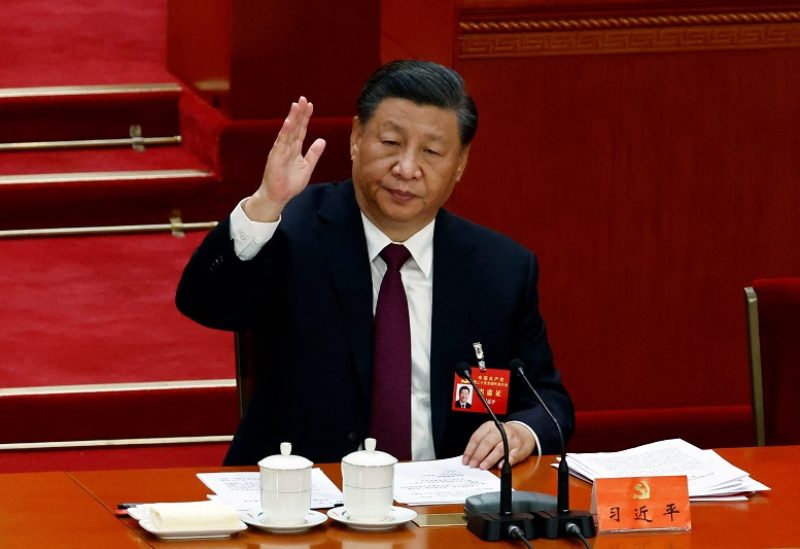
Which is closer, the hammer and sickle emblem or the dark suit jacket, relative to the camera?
the hammer and sickle emblem

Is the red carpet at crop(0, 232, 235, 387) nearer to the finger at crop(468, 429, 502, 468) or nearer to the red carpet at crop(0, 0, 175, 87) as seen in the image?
the red carpet at crop(0, 0, 175, 87)

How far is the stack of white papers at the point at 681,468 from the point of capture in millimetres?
2242

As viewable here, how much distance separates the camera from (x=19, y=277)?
172 inches

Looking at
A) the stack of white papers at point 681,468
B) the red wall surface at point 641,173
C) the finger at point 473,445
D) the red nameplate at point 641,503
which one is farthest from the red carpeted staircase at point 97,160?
the red nameplate at point 641,503

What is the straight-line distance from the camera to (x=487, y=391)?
8.30 ft

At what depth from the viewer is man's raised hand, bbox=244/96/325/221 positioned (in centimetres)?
240

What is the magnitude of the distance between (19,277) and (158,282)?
15.7 inches

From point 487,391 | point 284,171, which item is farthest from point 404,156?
point 487,391

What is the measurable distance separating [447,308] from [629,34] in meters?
1.65

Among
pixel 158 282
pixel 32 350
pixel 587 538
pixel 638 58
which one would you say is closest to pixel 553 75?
pixel 638 58

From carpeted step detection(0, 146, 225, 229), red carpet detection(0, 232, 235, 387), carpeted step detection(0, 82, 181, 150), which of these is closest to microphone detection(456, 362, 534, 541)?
red carpet detection(0, 232, 235, 387)

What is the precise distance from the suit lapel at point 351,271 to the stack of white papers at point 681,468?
0.41m

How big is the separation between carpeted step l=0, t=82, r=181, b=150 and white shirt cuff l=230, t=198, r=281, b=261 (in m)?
2.61

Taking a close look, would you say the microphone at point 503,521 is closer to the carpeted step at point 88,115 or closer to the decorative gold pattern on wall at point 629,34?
the decorative gold pattern on wall at point 629,34
